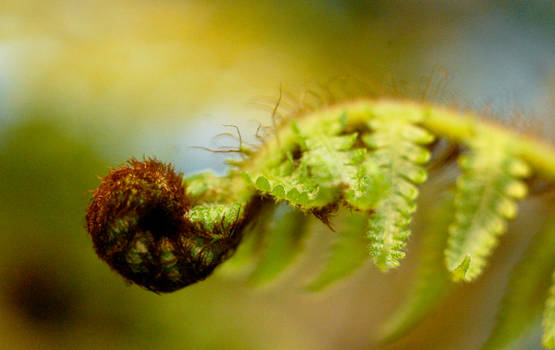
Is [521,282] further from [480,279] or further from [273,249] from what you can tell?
[480,279]

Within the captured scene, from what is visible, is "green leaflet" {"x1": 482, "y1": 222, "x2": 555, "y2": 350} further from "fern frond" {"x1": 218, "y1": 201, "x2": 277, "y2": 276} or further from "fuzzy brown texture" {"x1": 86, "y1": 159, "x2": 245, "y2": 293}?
"fuzzy brown texture" {"x1": 86, "y1": 159, "x2": 245, "y2": 293}

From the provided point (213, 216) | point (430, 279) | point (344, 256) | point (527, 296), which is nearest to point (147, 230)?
point (213, 216)

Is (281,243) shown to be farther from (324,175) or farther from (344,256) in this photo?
(324,175)

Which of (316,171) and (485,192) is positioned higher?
(485,192)

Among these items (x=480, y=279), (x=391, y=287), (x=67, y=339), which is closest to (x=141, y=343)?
(x=67, y=339)

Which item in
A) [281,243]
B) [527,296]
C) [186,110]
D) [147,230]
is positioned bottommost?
[147,230]

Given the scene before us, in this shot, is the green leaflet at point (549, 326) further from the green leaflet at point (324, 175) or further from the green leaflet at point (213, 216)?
the green leaflet at point (213, 216)

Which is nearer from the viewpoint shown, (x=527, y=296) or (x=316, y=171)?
(x=316, y=171)

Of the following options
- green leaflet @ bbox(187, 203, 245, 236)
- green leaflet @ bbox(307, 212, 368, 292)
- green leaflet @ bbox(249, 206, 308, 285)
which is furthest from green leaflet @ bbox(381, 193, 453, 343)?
green leaflet @ bbox(187, 203, 245, 236)
